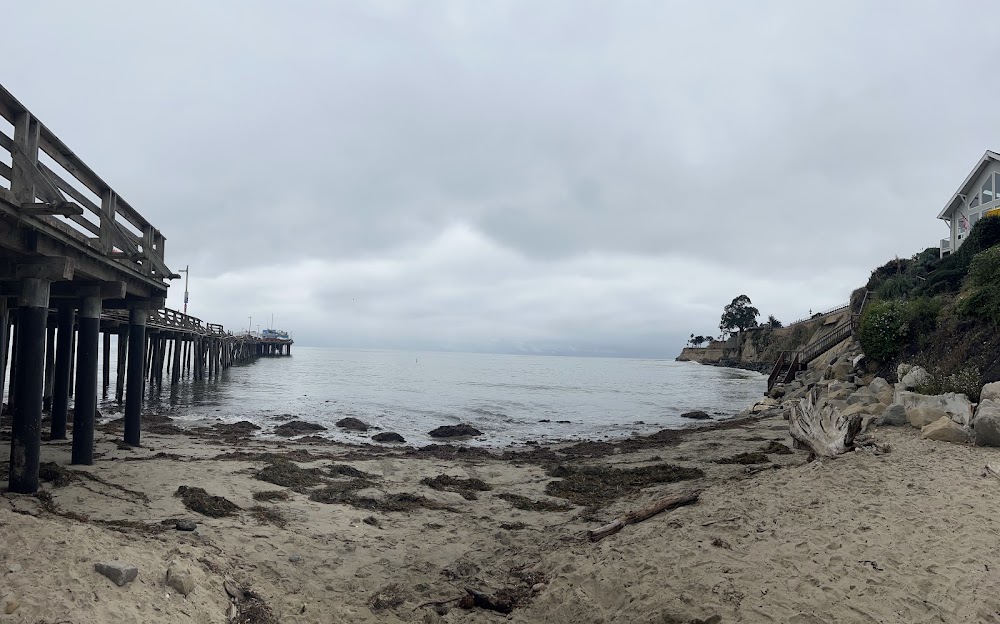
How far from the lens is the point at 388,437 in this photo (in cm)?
1853

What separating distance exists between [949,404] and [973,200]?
30214 millimetres

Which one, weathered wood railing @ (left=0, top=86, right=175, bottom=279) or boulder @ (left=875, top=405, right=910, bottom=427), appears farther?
boulder @ (left=875, top=405, right=910, bottom=427)

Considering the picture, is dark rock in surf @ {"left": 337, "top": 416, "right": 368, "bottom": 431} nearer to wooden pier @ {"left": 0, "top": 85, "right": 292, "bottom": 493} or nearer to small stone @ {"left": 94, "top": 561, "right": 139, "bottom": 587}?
wooden pier @ {"left": 0, "top": 85, "right": 292, "bottom": 493}

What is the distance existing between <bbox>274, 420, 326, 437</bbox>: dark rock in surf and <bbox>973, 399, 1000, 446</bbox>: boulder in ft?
59.0

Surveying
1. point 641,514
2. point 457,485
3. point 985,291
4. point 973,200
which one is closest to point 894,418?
point 641,514

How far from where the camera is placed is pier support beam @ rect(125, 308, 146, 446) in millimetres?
12836

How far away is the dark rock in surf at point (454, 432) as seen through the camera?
19.5m

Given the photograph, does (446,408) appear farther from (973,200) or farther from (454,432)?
(973,200)

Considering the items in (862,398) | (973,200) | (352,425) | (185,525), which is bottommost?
(352,425)

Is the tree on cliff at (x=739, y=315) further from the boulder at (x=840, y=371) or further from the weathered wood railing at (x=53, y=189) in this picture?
the weathered wood railing at (x=53, y=189)

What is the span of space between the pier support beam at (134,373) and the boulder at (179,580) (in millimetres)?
9290

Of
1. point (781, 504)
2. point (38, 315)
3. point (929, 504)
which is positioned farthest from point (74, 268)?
point (929, 504)

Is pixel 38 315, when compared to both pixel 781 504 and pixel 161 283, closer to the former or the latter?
pixel 161 283

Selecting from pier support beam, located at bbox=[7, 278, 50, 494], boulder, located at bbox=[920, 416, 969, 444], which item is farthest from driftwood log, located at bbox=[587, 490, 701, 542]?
pier support beam, located at bbox=[7, 278, 50, 494]
